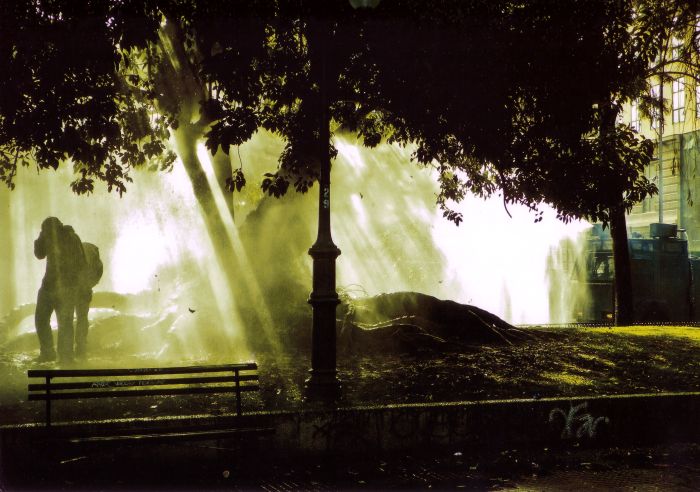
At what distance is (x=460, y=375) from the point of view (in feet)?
30.8

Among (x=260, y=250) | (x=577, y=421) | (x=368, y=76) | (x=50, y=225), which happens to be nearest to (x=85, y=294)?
(x=50, y=225)

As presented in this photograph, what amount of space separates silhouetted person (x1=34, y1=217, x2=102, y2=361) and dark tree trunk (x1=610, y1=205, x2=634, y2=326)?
39.4 ft

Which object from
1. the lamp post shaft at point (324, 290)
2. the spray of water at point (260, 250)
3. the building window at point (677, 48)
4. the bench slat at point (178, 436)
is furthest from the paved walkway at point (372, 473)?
the building window at point (677, 48)

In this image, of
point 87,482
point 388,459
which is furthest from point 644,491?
point 87,482

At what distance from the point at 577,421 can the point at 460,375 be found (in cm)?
259

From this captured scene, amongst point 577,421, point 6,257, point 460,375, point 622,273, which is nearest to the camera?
point 577,421

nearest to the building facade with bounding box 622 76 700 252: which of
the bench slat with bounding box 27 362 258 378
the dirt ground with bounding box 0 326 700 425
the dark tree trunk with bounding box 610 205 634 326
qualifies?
the dark tree trunk with bounding box 610 205 634 326

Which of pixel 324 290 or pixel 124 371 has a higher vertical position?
pixel 324 290

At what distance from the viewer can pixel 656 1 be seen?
13.3 metres

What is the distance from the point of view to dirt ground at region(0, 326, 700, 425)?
23.4 ft

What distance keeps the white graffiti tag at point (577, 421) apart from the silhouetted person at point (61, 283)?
7.76m

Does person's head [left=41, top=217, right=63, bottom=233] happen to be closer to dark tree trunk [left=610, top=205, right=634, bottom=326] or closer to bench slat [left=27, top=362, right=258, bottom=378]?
bench slat [left=27, top=362, right=258, bottom=378]

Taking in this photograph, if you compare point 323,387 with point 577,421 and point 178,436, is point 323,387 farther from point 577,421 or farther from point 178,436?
point 577,421

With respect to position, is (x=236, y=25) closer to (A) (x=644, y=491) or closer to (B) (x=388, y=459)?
(B) (x=388, y=459)
